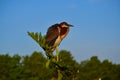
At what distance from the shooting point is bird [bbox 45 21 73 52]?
411 centimetres

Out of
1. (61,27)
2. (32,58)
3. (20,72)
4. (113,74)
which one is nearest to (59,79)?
(61,27)

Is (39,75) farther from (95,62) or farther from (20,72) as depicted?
(95,62)

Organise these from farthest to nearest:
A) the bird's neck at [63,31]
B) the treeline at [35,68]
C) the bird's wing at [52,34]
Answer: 1. the treeline at [35,68]
2. the bird's wing at [52,34]
3. the bird's neck at [63,31]

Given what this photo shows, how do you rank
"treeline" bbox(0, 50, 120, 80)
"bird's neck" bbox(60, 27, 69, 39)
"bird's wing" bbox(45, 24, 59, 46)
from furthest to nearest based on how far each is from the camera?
"treeline" bbox(0, 50, 120, 80), "bird's wing" bbox(45, 24, 59, 46), "bird's neck" bbox(60, 27, 69, 39)

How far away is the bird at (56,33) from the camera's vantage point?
4113mm

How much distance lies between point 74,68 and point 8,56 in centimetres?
7968

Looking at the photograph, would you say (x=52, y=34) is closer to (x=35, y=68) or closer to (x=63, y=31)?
(x=63, y=31)

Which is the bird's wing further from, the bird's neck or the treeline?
the treeline

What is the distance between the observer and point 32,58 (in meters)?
91.3

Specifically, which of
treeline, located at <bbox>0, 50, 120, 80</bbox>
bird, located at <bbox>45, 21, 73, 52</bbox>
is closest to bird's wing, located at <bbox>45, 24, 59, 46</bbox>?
bird, located at <bbox>45, 21, 73, 52</bbox>

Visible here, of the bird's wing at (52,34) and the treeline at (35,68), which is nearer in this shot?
the bird's wing at (52,34)

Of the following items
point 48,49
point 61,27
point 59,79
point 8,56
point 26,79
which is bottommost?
point 59,79

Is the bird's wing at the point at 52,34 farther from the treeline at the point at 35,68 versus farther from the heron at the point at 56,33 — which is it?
the treeline at the point at 35,68

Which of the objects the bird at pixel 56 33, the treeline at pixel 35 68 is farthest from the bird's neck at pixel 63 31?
the treeline at pixel 35 68
